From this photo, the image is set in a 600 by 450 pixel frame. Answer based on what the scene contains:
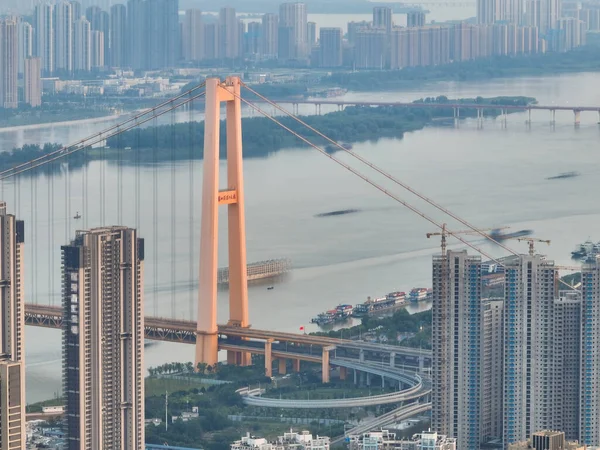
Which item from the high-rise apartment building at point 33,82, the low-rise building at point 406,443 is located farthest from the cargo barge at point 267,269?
the high-rise apartment building at point 33,82

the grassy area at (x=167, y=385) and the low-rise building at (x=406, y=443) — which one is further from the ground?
the low-rise building at (x=406, y=443)

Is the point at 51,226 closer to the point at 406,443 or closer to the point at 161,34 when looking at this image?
the point at 406,443

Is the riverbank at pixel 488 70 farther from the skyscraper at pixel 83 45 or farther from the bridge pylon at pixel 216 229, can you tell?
the bridge pylon at pixel 216 229

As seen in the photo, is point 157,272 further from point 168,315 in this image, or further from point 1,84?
point 1,84

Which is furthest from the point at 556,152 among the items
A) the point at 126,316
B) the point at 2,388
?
the point at 2,388

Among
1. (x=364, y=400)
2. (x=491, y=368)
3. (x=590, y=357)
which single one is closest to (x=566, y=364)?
(x=590, y=357)

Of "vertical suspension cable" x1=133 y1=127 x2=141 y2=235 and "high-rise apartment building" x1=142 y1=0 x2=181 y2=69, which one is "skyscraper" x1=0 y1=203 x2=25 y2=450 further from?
→ "high-rise apartment building" x1=142 y1=0 x2=181 y2=69
